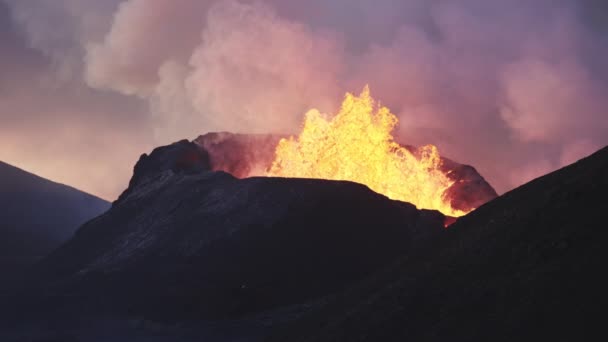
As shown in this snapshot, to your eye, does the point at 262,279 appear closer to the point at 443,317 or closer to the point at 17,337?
the point at 17,337

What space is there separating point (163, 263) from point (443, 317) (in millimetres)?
22716

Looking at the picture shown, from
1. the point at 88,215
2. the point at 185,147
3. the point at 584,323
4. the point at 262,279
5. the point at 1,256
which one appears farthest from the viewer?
the point at 88,215

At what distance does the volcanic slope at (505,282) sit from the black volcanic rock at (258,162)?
31.8 meters

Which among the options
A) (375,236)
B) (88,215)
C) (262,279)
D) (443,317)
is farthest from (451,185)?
(88,215)

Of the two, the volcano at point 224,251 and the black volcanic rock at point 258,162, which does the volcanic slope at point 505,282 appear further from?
the black volcanic rock at point 258,162

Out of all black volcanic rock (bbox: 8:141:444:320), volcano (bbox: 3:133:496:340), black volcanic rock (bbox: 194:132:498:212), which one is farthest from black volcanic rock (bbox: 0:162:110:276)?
black volcanic rock (bbox: 8:141:444:320)

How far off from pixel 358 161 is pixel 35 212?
58638 mm

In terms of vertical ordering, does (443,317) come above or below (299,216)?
below

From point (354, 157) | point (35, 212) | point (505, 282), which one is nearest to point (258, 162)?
point (354, 157)

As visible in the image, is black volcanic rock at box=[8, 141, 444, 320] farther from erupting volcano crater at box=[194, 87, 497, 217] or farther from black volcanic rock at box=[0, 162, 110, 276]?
black volcanic rock at box=[0, 162, 110, 276]

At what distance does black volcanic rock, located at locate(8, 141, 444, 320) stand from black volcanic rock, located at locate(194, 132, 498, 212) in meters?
13.0

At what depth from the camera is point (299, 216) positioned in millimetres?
37844

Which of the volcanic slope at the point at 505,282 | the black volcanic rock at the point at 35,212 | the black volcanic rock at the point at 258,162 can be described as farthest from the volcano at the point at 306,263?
the black volcanic rock at the point at 35,212

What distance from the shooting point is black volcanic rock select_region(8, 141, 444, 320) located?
33.0 m
